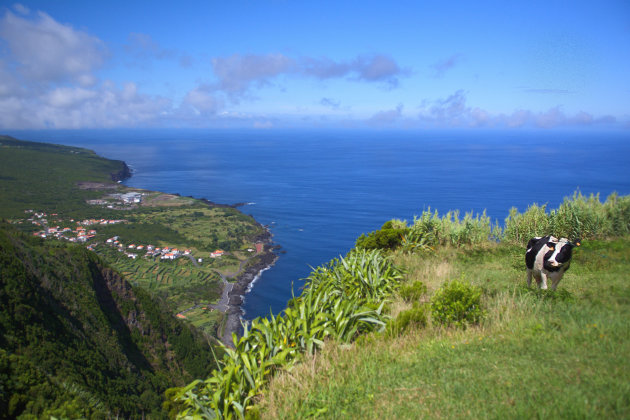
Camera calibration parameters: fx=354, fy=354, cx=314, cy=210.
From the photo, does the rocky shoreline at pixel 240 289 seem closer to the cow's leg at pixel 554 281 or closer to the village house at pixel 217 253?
the village house at pixel 217 253

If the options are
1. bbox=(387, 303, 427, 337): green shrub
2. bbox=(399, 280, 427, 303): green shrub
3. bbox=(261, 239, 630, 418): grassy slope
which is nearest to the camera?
bbox=(261, 239, 630, 418): grassy slope

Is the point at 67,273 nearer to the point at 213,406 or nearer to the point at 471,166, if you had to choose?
the point at 213,406

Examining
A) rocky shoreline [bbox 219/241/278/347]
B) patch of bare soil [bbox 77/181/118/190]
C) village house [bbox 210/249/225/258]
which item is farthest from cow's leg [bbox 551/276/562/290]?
patch of bare soil [bbox 77/181/118/190]

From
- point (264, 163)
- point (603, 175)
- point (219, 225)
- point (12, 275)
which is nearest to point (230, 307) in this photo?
point (12, 275)

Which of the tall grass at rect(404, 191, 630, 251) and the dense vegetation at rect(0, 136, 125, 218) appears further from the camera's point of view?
the dense vegetation at rect(0, 136, 125, 218)

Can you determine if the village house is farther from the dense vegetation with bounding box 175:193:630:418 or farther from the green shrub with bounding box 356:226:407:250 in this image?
the dense vegetation with bounding box 175:193:630:418

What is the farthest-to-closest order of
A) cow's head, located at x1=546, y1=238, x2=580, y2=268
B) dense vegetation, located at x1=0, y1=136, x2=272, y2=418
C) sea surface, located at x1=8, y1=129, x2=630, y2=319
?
sea surface, located at x1=8, y1=129, x2=630, y2=319 < dense vegetation, located at x1=0, y1=136, x2=272, y2=418 < cow's head, located at x1=546, y1=238, x2=580, y2=268
